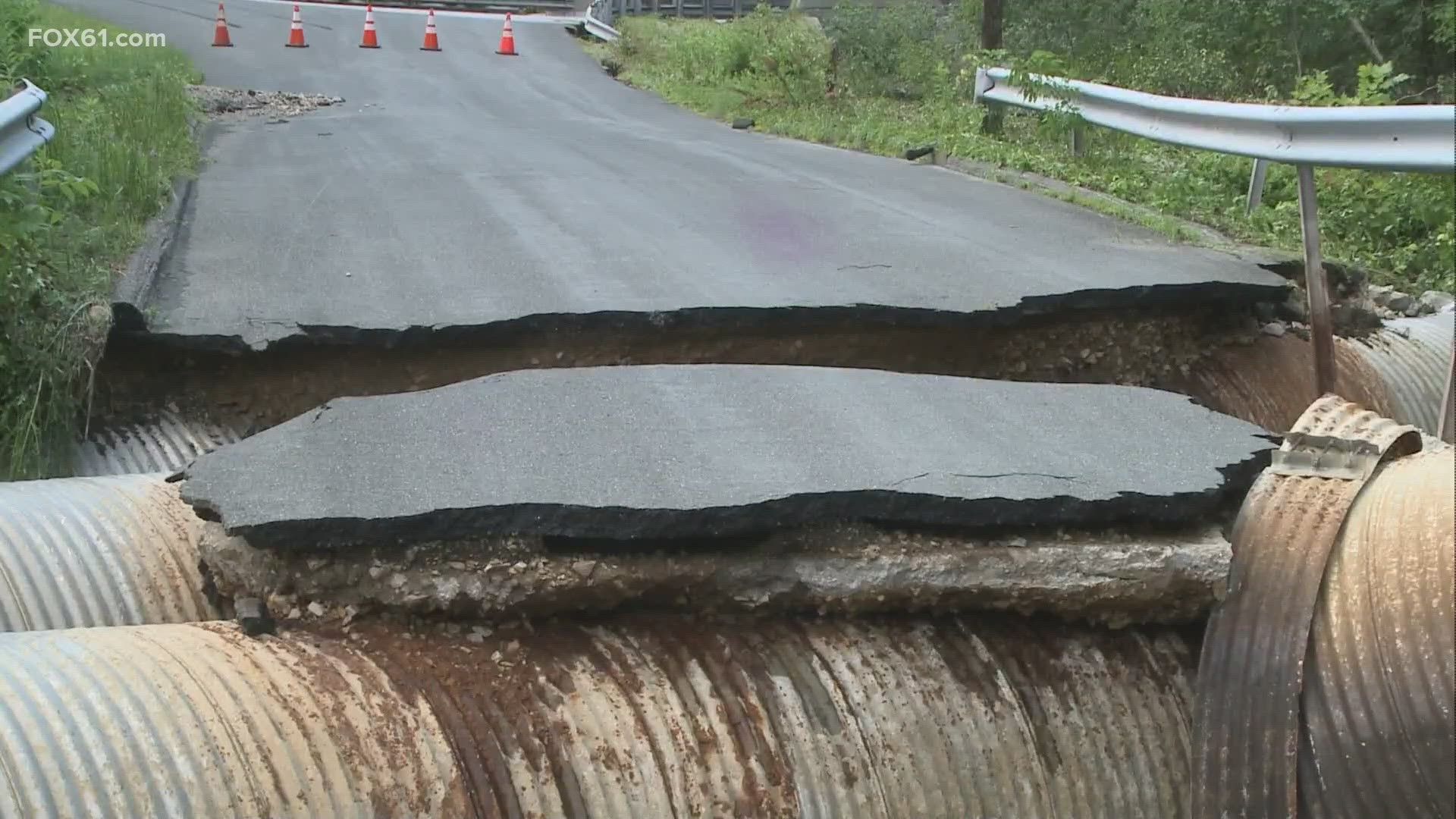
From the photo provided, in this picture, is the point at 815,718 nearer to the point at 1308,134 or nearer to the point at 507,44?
the point at 1308,134

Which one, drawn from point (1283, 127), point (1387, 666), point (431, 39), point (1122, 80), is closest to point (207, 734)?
point (1387, 666)

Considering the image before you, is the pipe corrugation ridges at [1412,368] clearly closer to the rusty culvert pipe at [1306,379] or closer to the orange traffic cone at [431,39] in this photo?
the rusty culvert pipe at [1306,379]

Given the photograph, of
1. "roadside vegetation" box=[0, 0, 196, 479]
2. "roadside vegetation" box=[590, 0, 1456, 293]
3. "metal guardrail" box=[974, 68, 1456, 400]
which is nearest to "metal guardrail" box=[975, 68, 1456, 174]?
"metal guardrail" box=[974, 68, 1456, 400]

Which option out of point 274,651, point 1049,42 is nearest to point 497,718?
point 274,651

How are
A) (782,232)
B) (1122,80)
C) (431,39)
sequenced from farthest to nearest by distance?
(431,39) → (1122,80) → (782,232)

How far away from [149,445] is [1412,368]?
4614mm

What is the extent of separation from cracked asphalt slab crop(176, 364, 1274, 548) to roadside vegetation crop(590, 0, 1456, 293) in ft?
2.97

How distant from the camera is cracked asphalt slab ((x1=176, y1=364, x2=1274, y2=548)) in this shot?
3.04 metres

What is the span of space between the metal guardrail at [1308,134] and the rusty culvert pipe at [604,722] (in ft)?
4.27

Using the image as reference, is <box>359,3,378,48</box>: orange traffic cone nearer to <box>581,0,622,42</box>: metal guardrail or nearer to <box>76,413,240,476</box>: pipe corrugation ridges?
<box>581,0,622,42</box>: metal guardrail

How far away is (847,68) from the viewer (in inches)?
590

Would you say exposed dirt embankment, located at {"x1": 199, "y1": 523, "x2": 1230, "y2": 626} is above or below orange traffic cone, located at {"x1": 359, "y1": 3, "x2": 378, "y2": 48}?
below

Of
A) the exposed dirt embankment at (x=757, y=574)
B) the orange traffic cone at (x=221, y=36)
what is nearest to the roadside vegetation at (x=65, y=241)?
the exposed dirt embankment at (x=757, y=574)

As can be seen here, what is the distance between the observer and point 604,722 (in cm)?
287
